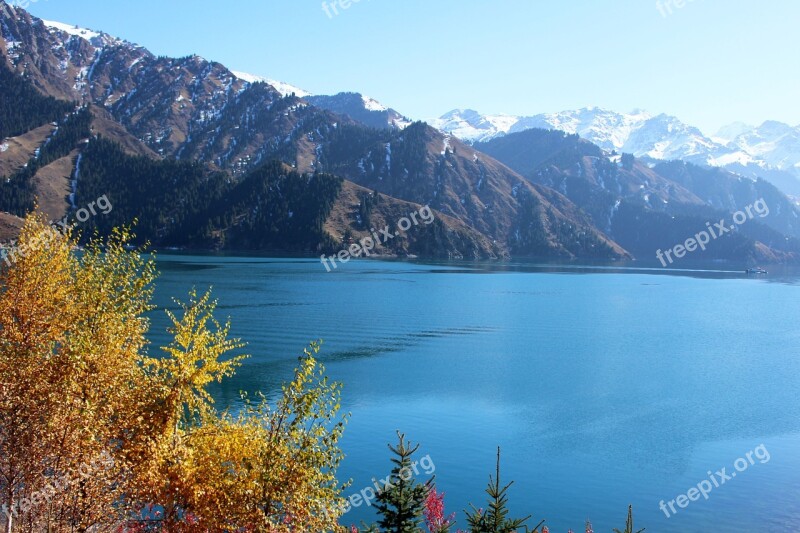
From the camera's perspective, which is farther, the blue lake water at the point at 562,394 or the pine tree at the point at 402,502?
the blue lake water at the point at 562,394

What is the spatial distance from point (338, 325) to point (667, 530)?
81356 millimetres

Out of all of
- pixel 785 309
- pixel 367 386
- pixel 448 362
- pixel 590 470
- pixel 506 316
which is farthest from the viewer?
pixel 785 309

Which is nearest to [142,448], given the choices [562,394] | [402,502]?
[402,502]

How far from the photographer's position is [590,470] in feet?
180

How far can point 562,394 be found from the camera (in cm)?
8031

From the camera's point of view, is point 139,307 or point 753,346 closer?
point 139,307

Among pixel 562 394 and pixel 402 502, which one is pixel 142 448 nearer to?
pixel 402 502

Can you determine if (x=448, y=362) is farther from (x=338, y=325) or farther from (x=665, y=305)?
(x=665, y=305)

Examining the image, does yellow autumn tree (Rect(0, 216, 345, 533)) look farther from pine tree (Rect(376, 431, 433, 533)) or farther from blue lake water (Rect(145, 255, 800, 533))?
blue lake water (Rect(145, 255, 800, 533))

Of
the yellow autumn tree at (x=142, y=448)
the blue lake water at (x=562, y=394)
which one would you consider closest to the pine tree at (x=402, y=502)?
the yellow autumn tree at (x=142, y=448)

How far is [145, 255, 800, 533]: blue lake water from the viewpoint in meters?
50.8

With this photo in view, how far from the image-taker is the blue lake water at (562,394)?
167ft

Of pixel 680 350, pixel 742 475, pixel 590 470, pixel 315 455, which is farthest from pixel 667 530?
pixel 680 350

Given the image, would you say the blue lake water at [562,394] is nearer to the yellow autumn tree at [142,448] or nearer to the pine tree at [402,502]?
the pine tree at [402,502]
